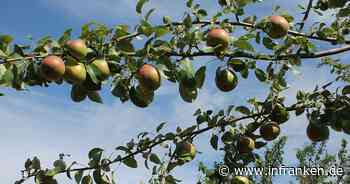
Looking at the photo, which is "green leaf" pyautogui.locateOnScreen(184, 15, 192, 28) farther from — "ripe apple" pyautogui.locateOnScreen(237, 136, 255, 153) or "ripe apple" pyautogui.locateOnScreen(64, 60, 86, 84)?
"ripe apple" pyautogui.locateOnScreen(237, 136, 255, 153)

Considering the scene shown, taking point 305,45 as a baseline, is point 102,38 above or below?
below

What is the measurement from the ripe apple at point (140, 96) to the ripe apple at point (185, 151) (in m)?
0.76

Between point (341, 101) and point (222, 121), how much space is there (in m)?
0.81

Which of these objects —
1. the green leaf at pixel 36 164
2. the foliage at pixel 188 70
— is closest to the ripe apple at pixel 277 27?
the foliage at pixel 188 70

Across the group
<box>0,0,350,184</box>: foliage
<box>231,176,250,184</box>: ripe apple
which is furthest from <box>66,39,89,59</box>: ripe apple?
<box>231,176,250,184</box>: ripe apple

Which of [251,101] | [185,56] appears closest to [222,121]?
[251,101]

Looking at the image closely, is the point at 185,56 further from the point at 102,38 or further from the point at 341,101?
the point at 341,101

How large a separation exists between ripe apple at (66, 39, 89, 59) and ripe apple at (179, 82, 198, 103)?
527mm

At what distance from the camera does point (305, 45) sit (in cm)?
304

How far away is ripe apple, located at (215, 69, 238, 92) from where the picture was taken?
286 cm

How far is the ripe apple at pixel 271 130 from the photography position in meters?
3.36

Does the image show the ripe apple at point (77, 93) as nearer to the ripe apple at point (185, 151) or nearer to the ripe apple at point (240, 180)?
the ripe apple at point (185, 151)

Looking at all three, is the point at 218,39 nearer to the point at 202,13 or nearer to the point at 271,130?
the point at 202,13

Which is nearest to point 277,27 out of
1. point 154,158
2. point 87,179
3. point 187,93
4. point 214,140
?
point 187,93
